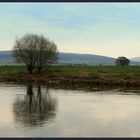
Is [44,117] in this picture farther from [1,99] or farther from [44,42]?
[44,42]

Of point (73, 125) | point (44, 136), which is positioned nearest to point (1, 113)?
point (73, 125)

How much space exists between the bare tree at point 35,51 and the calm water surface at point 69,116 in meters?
→ 37.6

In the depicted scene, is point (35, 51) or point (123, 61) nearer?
point (35, 51)

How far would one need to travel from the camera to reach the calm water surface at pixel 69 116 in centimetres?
2353

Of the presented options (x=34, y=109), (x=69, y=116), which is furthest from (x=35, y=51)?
(x=69, y=116)

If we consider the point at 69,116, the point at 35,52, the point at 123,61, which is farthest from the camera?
the point at 123,61

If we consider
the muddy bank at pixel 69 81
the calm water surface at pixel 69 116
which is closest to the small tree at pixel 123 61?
the muddy bank at pixel 69 81

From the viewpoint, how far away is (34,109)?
33.5 metres

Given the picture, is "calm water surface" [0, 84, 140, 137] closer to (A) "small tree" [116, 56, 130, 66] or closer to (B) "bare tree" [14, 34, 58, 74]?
(B) "bare tree" [14, 34, 58, 74]

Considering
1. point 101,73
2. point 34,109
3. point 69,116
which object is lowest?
point 101,73

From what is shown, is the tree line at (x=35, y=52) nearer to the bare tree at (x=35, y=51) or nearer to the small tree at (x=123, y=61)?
the bare tree at (x=35, y=51)

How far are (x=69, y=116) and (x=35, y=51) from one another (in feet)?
178

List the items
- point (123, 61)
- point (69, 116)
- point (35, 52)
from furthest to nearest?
1. point (123, 61)
2. point (35, 52)
3. point (69, 116)

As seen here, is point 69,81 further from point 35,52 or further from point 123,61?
point 123,61
